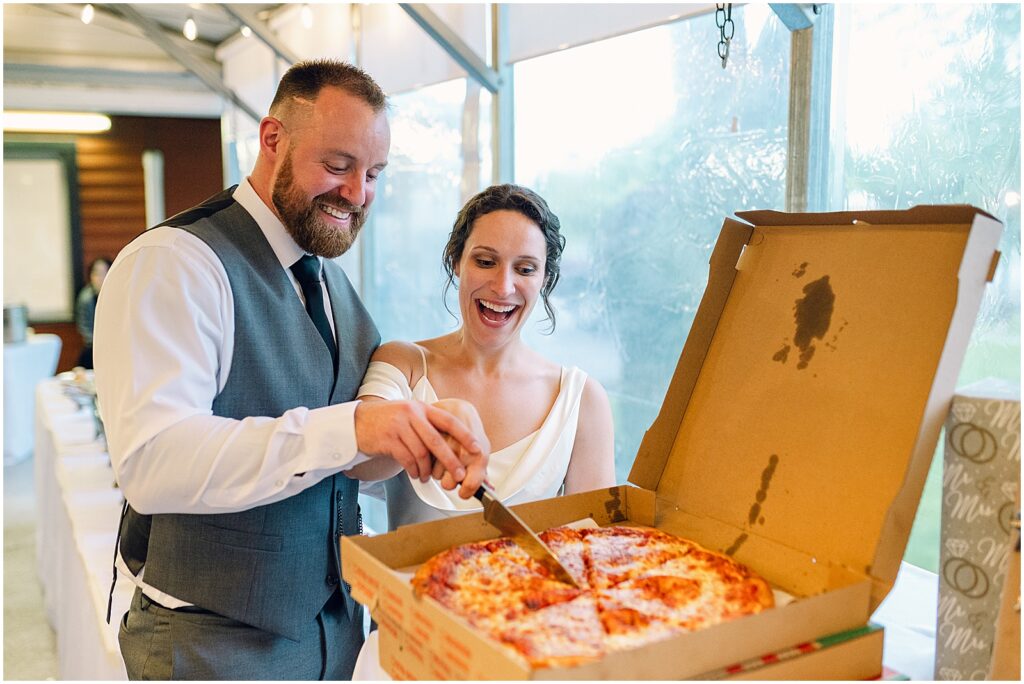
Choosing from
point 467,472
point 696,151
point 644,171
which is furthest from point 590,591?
point 644,171

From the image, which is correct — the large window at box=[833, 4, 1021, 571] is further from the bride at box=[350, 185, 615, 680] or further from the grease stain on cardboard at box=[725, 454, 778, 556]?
the grease stain on cardboard at box=[725, 454, 778, 556]

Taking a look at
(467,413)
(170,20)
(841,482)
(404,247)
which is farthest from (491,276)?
(170,20)

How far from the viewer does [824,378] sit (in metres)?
1.14

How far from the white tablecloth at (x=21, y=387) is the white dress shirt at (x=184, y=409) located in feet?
18.5

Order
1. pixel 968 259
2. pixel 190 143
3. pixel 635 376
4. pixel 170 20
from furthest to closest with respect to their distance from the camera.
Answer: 1. pixel 190 143
2. pixel 170 20
3. pixel 635 376
4. pixel 968 259

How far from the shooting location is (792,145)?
2.17 meters

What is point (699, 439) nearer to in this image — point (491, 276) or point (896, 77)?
point (491, 276)

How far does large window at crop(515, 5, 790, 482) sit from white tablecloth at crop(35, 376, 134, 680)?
5.39 feet

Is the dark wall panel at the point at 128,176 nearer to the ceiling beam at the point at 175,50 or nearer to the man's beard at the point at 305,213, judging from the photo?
the ceiling beam at the point at 175,50

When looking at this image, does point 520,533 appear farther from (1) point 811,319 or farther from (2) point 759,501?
(1) point 811,319

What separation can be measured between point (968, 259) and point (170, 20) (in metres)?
7.36

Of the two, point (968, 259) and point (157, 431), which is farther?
point (157, 431)

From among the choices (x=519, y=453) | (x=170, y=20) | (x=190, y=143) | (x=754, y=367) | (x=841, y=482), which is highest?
(x=170, y=20)

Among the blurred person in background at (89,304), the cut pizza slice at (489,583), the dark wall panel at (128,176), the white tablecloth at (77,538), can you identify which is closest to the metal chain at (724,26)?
the cut pizza slice at (489,583)
